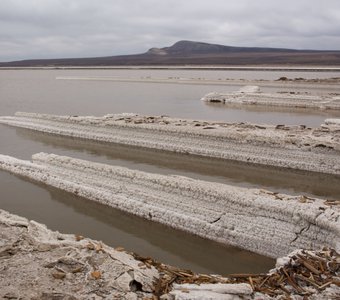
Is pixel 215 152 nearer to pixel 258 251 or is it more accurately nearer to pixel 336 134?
pixel 336 134

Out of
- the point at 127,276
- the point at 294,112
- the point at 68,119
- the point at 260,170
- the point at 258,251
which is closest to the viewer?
the point at 127,276

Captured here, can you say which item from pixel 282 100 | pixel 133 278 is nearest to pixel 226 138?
pixel 133 278

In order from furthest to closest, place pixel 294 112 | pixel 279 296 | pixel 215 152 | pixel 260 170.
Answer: pixel 294 112
pixel 215 152
pixel 260 170
pixel 279 296

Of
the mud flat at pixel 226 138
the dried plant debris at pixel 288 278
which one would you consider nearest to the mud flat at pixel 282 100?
the mud flat at pixel 226 138

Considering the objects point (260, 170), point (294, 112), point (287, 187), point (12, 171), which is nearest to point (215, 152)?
point (260, 170)

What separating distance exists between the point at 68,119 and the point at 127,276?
1378cm

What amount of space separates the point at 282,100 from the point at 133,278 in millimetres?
20947

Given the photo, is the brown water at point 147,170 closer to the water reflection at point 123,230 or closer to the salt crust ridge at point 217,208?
the water reflection at point 123,230

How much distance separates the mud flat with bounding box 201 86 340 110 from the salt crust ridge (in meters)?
16.0

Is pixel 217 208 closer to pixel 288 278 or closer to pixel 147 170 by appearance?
pixel 288 278

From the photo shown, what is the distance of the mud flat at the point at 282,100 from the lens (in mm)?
22797

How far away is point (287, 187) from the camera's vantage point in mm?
10352

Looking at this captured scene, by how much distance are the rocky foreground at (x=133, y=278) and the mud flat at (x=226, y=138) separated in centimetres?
607

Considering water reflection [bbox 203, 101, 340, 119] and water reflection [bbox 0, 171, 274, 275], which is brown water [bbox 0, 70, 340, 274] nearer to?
water reflection [bbox 0, 171, 274, 275]
